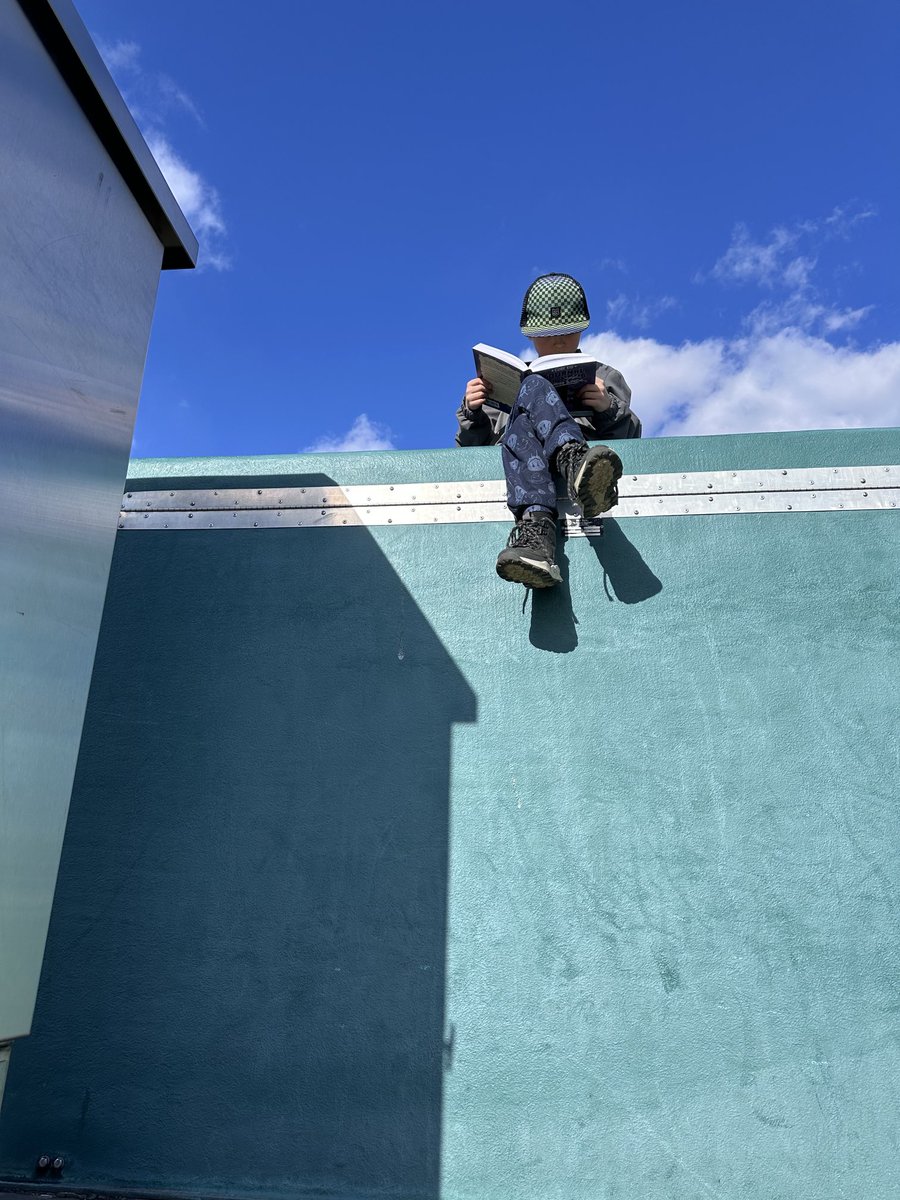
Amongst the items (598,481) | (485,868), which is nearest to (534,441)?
(598,481)

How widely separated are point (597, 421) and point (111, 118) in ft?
5.45

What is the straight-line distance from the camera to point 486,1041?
2.00 metres

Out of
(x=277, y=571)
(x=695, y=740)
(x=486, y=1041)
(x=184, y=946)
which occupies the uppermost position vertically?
(x=277, y=571)

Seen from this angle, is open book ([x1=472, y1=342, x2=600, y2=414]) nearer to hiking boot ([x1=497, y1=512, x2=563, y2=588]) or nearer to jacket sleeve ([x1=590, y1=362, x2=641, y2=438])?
jacket sleeve ([x1=590, y1=362, x2=641, y2=438])

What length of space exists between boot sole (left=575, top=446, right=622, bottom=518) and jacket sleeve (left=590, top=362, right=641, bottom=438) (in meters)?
0.54

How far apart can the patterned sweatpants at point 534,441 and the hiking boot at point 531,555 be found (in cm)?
6

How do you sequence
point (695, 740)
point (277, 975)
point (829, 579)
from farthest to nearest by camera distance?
point (829, 579) < point (695, 740) < point (277, 975)

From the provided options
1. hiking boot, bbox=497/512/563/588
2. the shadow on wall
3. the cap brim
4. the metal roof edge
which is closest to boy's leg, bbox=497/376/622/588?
hiking boot, bbox=497/512/563/588

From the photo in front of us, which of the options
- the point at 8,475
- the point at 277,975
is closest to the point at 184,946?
the point at 277,975

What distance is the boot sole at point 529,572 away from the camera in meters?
2.29

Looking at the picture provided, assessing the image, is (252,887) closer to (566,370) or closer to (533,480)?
(533,480)

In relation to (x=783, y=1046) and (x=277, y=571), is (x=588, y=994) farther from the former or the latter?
(x=277, y=571)

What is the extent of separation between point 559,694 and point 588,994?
704mm

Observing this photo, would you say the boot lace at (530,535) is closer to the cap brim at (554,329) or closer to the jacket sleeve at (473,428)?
the jacket sleeve at (473,428)
